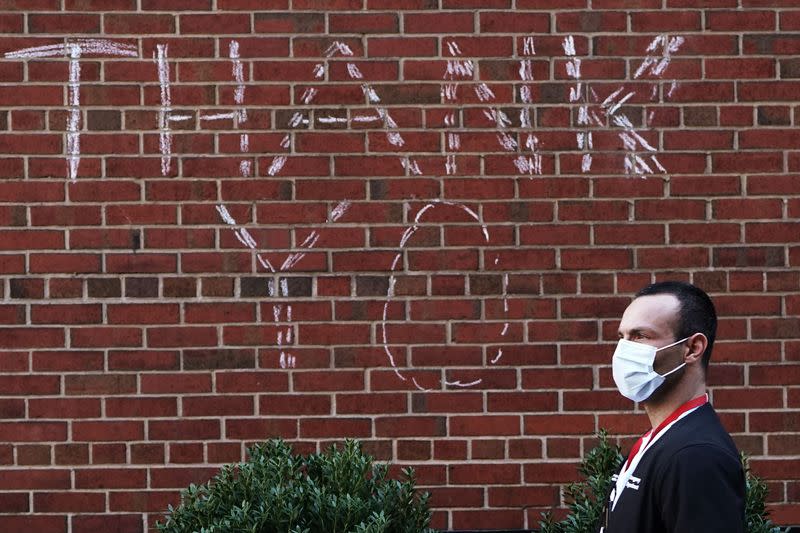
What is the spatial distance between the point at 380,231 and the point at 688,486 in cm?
245

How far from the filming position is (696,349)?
3.08 m

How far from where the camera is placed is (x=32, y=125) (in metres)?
4.87

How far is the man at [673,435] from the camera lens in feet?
8.81

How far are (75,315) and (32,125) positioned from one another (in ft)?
2.92

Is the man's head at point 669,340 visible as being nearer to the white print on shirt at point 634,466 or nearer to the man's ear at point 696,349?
the man's ear at point 696,349

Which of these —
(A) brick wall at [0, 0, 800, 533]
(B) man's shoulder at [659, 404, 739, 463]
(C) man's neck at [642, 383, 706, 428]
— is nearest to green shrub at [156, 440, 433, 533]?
(A) brick wall at [0, 0, 800, 533]

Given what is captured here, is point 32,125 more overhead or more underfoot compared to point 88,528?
more overhead

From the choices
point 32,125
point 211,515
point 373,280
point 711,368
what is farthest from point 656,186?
point 32,125

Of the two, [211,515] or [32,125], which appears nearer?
[211,515]

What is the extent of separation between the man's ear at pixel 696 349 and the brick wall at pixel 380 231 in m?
1.83

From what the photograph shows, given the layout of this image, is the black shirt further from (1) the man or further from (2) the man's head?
(2) the man's head

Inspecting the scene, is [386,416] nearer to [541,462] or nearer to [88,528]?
[541,462]

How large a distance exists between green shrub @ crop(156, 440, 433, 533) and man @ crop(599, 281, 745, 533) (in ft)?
3.32

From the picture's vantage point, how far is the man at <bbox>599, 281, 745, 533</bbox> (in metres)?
2.69
